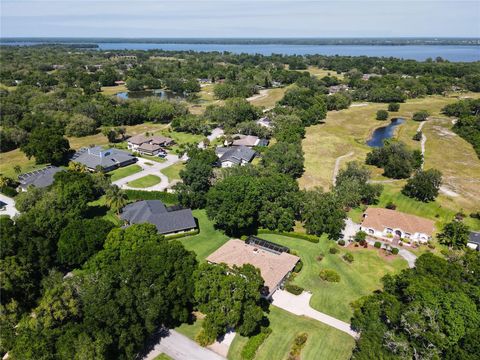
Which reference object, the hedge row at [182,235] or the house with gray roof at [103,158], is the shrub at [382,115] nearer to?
the house with gray roof at [103,158]

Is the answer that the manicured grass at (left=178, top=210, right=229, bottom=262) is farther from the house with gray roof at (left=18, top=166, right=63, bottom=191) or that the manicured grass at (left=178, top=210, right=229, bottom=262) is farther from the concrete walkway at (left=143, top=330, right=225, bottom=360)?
the house with gray roof at (left=18, top=166, right=63, bottom=191)

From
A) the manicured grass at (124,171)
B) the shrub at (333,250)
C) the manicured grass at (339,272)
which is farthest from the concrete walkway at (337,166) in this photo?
the manicured grass at (124,171)

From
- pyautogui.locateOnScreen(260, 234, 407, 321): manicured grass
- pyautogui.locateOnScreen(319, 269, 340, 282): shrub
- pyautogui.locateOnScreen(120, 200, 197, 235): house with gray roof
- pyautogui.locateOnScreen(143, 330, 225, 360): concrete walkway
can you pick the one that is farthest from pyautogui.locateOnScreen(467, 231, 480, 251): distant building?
pyautogui.locateOnScreen(120, 200, 197, 235): house with gray roof

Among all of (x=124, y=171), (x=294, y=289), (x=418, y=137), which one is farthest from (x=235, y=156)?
(x=418, y=137)

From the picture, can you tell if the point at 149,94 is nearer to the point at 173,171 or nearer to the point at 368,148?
the point at 173,171

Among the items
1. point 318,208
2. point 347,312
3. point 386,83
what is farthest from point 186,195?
point 386,83

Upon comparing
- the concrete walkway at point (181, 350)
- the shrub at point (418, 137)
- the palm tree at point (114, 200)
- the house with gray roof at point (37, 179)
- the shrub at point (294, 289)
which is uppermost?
the palm tree at point (114, 200)
